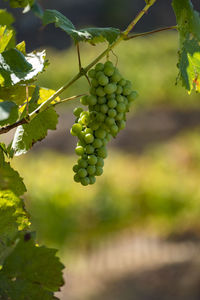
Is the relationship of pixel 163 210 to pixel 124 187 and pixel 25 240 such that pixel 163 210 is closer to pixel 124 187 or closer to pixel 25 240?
pixel 124 187

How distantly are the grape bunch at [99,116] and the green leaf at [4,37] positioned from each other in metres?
0.14

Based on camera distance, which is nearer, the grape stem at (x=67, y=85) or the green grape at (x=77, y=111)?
the grape stem at (x=67, y=85)

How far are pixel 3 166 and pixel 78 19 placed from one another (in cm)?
1851

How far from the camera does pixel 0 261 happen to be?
0.73 meters

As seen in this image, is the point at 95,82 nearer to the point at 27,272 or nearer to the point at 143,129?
the point at 27,272

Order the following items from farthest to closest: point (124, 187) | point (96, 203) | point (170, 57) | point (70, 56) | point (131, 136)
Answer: point (70, 56)
point (170, 57)
point (131, 136)
point (124, 187)
point (96, 203)

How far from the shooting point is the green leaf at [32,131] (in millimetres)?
854

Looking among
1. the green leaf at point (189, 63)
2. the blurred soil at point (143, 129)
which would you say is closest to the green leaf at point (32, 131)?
the green leaf at point (189, 63)

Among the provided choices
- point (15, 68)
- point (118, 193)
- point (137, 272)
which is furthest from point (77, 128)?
point (118, 193)

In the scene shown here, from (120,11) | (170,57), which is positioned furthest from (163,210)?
(120,11)

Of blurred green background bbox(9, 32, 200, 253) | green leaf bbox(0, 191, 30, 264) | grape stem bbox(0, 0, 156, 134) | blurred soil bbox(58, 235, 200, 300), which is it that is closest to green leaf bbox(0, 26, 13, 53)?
grape stem bbox(0, 0, 156, 134)

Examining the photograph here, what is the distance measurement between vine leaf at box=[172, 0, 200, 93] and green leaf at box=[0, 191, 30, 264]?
12.4 inches

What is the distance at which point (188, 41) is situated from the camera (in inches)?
32.5

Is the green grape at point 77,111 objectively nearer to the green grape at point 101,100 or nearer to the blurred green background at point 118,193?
the green grape at point 101,100
